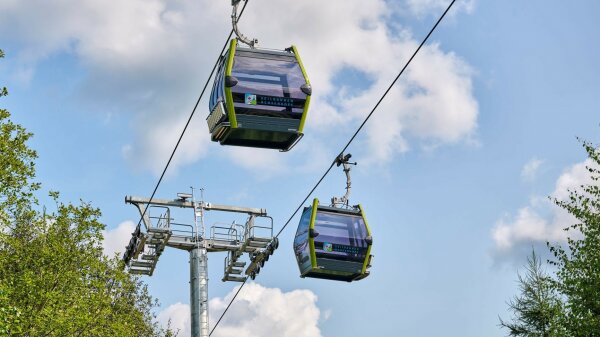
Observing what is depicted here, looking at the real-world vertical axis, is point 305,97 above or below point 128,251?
below

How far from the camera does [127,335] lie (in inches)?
1433

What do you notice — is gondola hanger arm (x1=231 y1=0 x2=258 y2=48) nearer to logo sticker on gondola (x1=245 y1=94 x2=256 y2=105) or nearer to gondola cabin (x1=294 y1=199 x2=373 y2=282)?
logo sticker on gondola (x1=245 y1=94 x2=256 y2=105)

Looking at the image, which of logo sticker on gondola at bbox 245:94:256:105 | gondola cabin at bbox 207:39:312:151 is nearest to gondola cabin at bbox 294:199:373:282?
gondola cabin at bbox 207:39:312:151

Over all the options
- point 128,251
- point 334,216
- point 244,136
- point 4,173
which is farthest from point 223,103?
point 128,251

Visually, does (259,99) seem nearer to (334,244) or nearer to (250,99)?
(250,99)

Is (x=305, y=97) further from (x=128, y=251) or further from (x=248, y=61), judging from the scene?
(x=128, y=251)

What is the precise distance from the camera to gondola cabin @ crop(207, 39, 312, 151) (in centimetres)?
1928

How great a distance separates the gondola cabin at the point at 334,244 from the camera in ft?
91.0

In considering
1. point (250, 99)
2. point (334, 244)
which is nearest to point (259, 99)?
point (250, 99)

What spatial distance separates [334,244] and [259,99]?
364 inches

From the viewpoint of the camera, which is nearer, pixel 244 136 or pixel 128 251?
pixel 244 136

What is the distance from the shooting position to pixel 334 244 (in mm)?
27938

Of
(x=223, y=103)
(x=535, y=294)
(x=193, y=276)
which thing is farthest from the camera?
(x=535, y=294)

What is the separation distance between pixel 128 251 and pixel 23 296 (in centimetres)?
498
